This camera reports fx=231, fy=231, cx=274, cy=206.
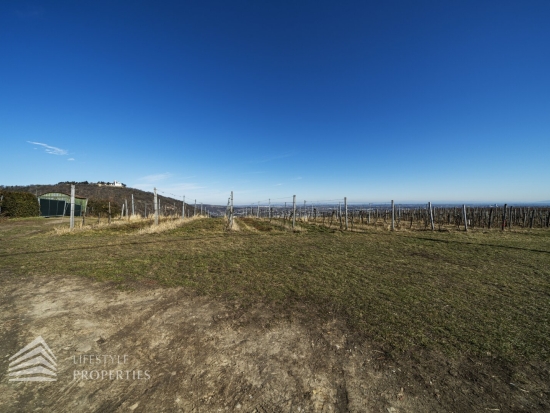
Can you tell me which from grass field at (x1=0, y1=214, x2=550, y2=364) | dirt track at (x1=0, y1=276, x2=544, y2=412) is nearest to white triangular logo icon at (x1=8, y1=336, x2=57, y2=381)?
dirt track at (x1=0, y1=276, x2=544, y2=412)

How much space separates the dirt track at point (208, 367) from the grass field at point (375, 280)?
542 mm

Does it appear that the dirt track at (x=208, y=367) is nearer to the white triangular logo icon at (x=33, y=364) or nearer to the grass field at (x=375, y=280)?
the white triangular logo icon at (x=33, y=364)

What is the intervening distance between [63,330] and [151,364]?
1.56m

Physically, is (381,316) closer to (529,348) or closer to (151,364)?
(529,348)

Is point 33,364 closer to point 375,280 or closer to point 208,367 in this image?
point 208,367

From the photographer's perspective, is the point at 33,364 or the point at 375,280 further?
the point at 375,280

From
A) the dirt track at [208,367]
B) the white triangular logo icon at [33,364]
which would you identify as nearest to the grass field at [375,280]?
the dirt track at [208,367]

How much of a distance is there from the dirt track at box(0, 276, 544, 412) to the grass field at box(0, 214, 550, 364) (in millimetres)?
542

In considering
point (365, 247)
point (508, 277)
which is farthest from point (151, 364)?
point (365, 247)

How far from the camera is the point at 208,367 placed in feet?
7.67

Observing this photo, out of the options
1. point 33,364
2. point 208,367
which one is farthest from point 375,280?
point 33,364

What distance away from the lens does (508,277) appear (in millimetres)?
5445

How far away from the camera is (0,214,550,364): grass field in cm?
301

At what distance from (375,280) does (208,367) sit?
13.3ft
